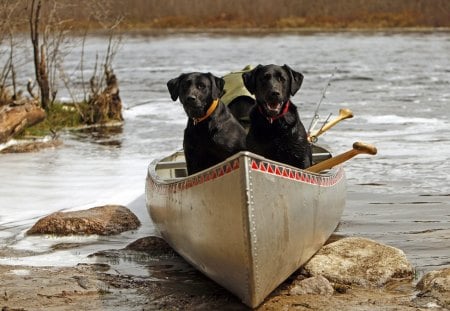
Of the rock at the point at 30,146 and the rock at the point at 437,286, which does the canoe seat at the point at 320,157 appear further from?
the rock at the point at 30,146

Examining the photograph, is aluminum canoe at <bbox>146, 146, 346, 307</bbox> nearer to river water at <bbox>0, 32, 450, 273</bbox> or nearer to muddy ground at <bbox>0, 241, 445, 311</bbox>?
muddy ground at <bbox>0, 241, 445, 311</bbox>

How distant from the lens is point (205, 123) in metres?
7.33

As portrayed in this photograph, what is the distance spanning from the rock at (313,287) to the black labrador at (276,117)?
1065mm

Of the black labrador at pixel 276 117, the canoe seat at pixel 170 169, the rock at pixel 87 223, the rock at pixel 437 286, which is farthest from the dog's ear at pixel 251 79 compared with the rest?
the rock at pixel 87 223

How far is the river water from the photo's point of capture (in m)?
8.63

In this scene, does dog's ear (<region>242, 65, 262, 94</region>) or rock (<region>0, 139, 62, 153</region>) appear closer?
dog's ear (<region>242, 65, 262, 94</region>)

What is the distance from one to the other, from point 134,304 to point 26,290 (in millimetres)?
873

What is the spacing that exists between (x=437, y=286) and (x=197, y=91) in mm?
2382

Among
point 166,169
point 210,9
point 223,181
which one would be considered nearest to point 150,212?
point 166,169

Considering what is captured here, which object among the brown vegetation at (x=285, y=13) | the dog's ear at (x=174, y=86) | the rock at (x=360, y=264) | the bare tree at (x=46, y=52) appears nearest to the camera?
the rock at (x=360, y=264)

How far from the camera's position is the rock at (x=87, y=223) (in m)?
8.62

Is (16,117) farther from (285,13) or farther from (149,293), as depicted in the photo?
(285,13)

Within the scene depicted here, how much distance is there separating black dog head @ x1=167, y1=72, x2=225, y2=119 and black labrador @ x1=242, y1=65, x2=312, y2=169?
0.27m

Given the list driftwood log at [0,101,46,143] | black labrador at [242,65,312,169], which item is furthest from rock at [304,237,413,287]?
driftwood log at [0,101,46,143]
